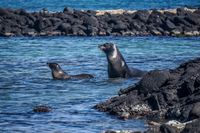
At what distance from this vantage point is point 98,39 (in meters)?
30.2

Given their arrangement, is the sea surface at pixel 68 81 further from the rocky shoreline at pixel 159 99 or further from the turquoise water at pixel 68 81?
the rocky shoreline at pixel 159 99

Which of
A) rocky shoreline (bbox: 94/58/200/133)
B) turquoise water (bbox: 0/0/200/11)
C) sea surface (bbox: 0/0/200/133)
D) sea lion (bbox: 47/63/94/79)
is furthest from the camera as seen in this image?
turquoise water (bbox: 0/0/200/11)

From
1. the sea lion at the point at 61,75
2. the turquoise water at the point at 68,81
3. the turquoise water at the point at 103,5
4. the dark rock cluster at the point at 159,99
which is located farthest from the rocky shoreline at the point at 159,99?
the turquoise water at the point at 103,5

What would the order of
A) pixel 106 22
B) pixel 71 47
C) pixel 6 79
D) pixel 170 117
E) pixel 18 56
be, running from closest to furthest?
pixel 170 117 → pixel 6 79 → pixel 18 56 → pixel 71 47 → pixel 106 22

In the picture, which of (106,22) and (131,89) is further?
(106,22)

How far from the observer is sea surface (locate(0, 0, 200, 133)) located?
8.23 metres

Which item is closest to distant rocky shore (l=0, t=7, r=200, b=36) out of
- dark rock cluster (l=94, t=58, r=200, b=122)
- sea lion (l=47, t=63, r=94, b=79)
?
sea lion (l=47, t=63, r=94, b=79)

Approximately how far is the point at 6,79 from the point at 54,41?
15.2m

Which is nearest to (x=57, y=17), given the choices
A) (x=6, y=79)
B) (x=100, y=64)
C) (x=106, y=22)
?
(x=106, y=22)

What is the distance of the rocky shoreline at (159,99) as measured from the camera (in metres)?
8.39

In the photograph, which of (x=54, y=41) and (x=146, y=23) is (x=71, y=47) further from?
(x=146, y=23)

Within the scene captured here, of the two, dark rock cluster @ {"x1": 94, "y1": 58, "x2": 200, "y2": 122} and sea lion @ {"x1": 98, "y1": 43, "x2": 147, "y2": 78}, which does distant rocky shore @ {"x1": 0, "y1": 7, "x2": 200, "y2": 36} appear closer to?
sea lion @ {"x1": 98, "y1": 43, "x2": 147, "y2": 78}

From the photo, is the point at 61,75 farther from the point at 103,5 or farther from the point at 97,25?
the point at 103,5

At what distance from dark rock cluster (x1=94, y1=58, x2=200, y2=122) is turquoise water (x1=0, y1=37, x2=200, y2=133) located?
15.6 inches
